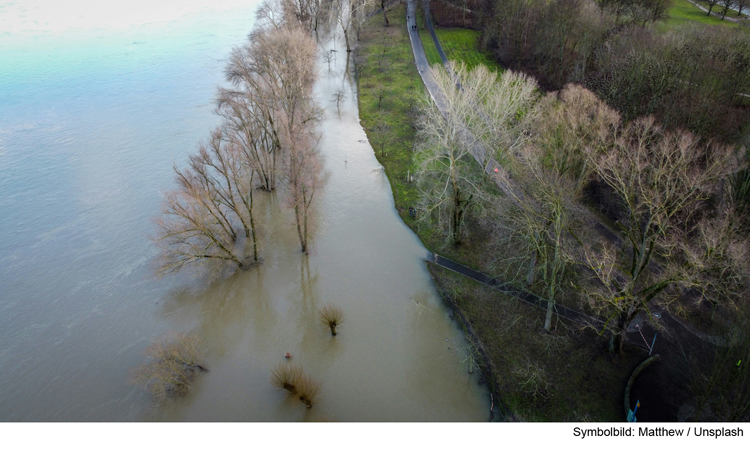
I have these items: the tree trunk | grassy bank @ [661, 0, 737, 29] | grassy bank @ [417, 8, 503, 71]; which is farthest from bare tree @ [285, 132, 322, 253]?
grassy bank @ [661, 0, 737, 29]

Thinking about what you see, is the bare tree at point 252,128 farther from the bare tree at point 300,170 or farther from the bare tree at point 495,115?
the bare tree at point 495,115

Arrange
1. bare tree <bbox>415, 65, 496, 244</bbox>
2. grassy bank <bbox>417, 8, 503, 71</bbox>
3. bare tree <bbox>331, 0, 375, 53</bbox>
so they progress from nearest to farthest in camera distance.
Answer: bare tree <bbox>415, 65, 496, 244</bbox>
grassy bank <bbox>417, 8, 503, 71</bbox>
bare tree <bbox>331, 0, 375, 53</bbox>

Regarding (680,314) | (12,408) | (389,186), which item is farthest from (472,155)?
(12,408)

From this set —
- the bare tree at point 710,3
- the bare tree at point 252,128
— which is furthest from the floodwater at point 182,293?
the bare tree at point 710,3

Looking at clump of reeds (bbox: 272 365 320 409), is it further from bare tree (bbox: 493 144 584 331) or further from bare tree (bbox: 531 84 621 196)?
bare tree (bbox: 531 84 621 196)

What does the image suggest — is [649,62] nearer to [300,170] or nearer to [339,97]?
[300,170]

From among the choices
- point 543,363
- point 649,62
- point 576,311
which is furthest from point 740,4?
point 543,363
